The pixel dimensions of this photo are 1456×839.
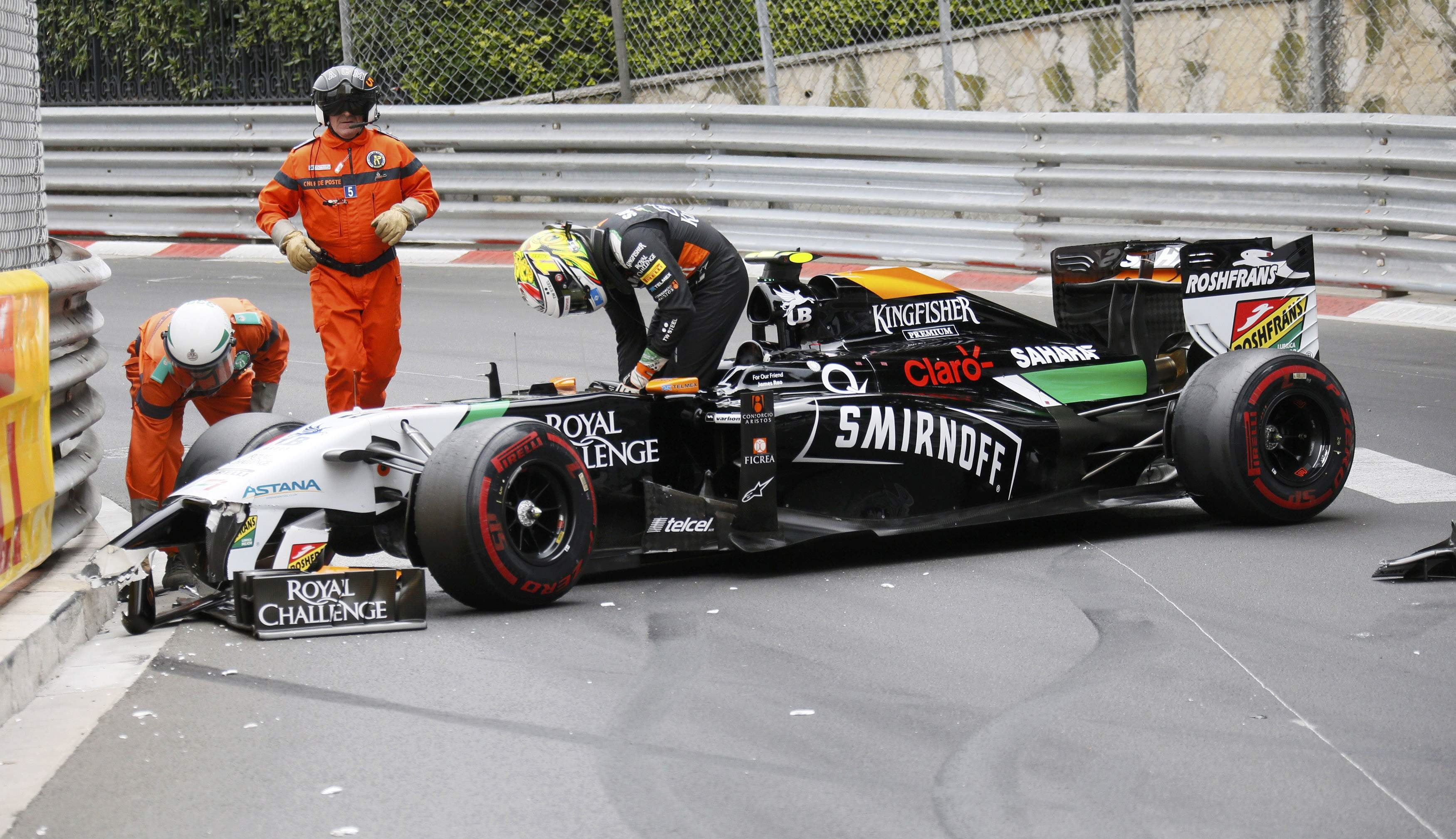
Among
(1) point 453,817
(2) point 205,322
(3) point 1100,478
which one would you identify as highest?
(2) point 205,322

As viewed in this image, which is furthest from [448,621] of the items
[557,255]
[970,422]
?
[970,422]

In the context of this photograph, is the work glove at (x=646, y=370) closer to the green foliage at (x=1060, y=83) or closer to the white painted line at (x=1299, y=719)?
the white painted line at (x=1299, y=719)

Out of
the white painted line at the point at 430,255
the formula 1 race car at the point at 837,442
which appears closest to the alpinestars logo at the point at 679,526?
the formula 1 race car at the point at 837,442

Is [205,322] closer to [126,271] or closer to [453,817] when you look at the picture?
[453,817]

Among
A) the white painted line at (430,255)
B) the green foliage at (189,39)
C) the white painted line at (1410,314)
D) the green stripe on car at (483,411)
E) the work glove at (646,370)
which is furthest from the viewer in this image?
the green foliage at (189,39)

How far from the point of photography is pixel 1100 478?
23.1 feet

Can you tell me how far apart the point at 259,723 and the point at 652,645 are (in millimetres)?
1285

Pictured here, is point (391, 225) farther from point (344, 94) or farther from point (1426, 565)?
point (1426, 565)

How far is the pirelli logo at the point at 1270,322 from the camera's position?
7.44 meters

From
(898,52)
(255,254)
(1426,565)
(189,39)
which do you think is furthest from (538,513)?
(189,39)

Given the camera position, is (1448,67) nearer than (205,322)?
No

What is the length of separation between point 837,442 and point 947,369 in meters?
0.77

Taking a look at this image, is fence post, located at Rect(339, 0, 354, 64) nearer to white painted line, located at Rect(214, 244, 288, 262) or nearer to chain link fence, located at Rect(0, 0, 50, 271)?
white painted line, located at Rect(214, 244, 288, 262)

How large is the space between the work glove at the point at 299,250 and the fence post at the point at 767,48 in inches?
232
